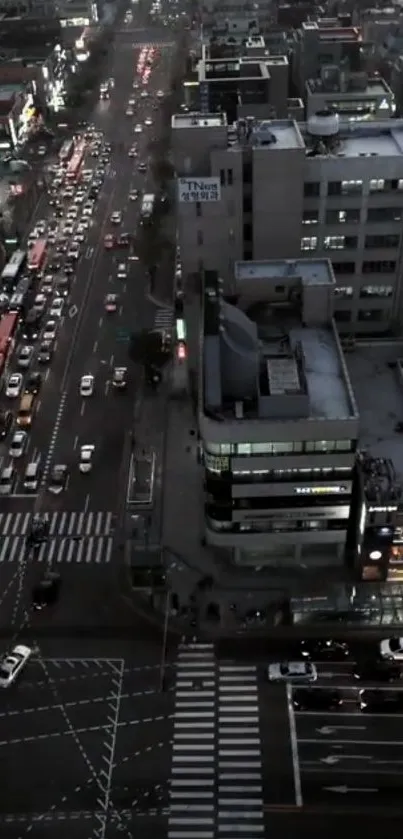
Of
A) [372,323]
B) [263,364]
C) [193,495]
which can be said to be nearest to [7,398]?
[193,495]

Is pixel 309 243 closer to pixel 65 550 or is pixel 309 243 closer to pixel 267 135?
pixel 267 135

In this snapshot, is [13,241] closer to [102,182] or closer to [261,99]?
[102,182]

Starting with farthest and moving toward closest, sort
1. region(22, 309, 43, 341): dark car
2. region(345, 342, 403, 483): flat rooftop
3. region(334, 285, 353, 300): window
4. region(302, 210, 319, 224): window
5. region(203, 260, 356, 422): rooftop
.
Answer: region(22, 309, 43, 341): dark car → region(334, 285, 353, 300): window → region(302, 210, 319, 224): window → region(345, 342, 403, 483): flat rooftop → region(203, 260, 356, 422): rooftop

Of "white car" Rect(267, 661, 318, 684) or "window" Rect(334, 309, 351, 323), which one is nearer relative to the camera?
"white car" Rect(267, 661, 318, 684)

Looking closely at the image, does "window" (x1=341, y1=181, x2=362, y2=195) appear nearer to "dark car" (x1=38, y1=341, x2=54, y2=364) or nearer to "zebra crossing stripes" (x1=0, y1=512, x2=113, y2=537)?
"dark car" (x1=38, y1=341, x2=54, y2=364)

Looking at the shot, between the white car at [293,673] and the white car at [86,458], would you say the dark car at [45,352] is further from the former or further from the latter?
the white car at [293,673]

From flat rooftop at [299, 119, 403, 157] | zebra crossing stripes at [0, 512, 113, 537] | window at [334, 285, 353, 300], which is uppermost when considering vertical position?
flat rooftop at [299, 119, 403, 157]

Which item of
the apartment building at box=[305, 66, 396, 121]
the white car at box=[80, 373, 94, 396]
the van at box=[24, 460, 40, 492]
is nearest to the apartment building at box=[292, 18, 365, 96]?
the apartment building at box=[305, 66, 396, 121]

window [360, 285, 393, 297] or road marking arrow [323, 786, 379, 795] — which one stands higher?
window [360, 285, 393, 297]
